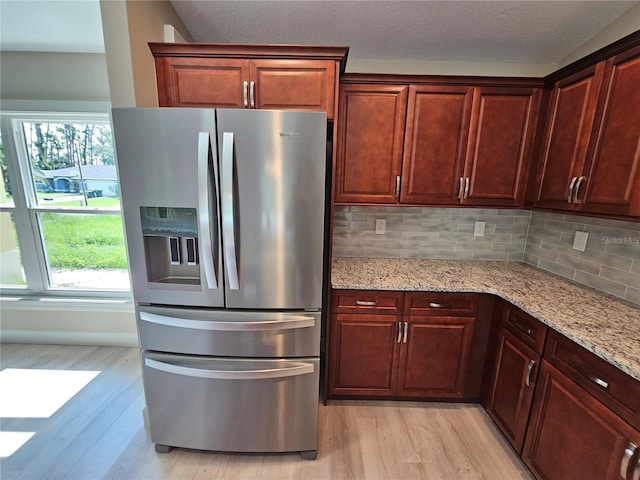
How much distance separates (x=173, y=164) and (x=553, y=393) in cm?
208

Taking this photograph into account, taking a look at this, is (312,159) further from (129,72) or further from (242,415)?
(242,415)

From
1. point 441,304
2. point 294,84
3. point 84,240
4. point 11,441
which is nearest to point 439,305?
point 441,304

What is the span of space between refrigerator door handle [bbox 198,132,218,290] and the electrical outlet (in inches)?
91.1

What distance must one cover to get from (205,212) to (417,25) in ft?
5.67

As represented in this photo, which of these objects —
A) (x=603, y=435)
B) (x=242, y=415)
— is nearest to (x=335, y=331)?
(x=242, y=415)

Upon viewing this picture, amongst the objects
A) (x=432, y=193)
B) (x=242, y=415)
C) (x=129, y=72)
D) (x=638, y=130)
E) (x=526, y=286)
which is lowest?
(x=242, y=415)

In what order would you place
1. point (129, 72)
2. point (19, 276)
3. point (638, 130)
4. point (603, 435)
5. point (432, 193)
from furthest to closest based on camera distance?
point (19, 276)
point (432, 193)
point (129, 72)
point (638, 130)
point (603, 435)

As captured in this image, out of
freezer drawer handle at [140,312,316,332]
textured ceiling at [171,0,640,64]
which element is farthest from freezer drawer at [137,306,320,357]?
textured ceiling at [171,0,640,64]

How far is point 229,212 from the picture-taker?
122 centimetres

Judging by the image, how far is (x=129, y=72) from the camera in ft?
4.48

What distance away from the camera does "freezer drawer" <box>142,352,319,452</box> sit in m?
1.37

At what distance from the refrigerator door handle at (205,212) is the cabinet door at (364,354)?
0.87 metres

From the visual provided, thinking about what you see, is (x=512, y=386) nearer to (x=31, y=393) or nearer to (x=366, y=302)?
→ (x=366, y=302)

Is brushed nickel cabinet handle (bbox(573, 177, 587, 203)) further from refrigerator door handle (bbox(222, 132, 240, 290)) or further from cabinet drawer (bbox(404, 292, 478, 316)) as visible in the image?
refrigerator door handle (bbox(222, 132, 240, 290))
